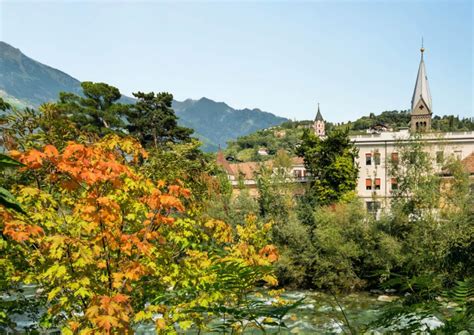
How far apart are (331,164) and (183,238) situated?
3499 centimetres

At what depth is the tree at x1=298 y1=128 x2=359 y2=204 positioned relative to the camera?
129 ft

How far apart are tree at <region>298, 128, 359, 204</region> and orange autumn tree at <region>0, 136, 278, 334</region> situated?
110 feet

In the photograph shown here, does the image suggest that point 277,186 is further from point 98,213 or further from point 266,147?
point 266,147

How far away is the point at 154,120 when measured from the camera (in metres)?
40.3

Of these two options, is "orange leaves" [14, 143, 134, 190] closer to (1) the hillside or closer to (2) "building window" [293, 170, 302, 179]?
(2) "building window" [293, 170, 302, 179]

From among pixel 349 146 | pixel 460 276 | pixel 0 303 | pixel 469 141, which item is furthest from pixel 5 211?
pixel 469 141

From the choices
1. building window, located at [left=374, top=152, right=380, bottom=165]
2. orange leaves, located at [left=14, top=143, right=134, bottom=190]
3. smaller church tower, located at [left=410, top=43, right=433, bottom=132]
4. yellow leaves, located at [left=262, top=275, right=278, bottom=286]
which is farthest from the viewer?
smaller church tower, located at [left=410, top=43, right=433, bottom=132]

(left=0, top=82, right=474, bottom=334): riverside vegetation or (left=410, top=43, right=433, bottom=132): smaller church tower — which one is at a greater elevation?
(left=410, top=43, right=433, bottom=132): smaller church tower

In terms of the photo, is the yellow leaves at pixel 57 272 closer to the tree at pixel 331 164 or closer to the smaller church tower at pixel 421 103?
the tree at pixel 331 164

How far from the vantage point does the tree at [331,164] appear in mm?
39375

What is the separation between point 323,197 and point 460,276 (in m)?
27.0

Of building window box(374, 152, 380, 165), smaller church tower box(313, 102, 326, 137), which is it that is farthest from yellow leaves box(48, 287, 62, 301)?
smaller church tower box(313, 102, 326, 137)

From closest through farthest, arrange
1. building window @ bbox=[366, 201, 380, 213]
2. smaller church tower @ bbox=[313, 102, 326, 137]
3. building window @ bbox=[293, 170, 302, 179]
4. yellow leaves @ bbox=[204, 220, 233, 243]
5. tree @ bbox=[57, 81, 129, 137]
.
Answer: yellow leaves @ bbox=[204, 220, 233, 243] → building window @ bbox=[366, 201, 380, 213] → tree @ bbox=[57, 81, 129, 137] → building window @ bbox=[293, 170, 302, 179] → smaller church tower @ bbox=[313, 102, 326, 137]

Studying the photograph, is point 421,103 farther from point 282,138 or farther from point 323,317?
point 282,138
